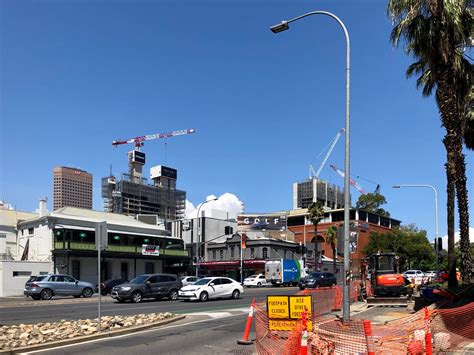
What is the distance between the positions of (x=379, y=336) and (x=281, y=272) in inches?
1780

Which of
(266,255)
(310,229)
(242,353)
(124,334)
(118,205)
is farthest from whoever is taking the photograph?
(118,205)

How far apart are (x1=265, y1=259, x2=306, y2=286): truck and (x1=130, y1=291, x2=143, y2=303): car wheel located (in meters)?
28.5

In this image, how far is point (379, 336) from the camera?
10.8 metres

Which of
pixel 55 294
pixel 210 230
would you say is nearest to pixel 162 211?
pixel 210 230

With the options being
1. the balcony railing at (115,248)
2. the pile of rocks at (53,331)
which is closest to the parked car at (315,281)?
the balcony railing at (115,248)

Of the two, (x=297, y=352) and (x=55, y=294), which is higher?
(x=297, y=352)

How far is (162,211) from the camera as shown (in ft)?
565

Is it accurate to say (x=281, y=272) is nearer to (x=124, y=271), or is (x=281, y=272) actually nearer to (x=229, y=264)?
(x=124, y=271)

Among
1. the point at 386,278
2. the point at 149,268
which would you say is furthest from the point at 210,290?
the point at 149,268

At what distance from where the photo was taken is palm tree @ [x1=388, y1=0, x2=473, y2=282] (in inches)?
707

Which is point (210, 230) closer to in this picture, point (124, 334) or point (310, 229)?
point (310, 229)

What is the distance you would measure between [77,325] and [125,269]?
1765 inches

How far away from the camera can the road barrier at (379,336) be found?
9680 mm

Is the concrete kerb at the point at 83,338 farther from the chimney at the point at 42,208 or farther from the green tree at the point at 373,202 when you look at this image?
the green tree at the point at 373,202
